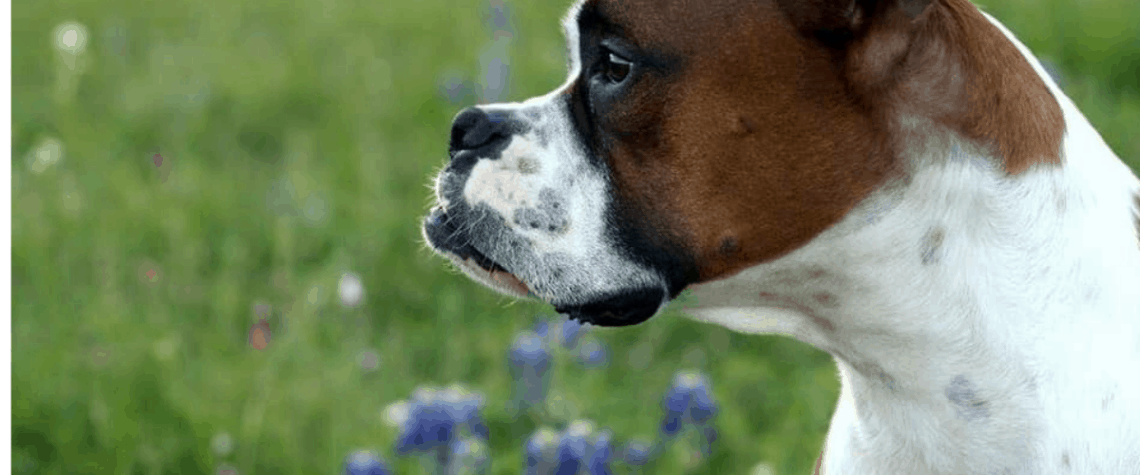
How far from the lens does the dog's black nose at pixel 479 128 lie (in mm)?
2266

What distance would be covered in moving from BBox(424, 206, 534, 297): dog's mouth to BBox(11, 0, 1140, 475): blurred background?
27.8 inches

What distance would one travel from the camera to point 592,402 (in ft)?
12.0

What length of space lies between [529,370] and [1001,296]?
158 cm

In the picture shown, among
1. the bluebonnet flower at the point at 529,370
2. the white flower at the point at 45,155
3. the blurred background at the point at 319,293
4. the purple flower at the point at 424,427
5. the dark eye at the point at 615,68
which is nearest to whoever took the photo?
the dark eye at the point at 615,68

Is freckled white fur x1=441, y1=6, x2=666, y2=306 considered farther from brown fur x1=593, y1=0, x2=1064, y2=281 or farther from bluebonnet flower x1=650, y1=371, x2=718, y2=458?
bluebonnet flower x1=650, y1=371, x2=718, y2=458

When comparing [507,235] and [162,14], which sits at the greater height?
[507,235]

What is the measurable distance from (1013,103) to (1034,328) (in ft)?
1.00

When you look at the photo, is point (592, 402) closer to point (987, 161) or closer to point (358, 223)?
point (358, 223)

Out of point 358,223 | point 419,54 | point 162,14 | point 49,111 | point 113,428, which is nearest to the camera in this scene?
point 113,428

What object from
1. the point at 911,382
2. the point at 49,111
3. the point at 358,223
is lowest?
the point at 49,111

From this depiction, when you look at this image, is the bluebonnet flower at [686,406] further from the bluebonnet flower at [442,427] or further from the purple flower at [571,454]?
the bluebonnet flower at [442,427]

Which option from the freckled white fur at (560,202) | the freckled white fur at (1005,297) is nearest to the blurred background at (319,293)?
the freckled white fur at (560,202)

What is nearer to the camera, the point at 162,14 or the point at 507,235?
the point at 507,235

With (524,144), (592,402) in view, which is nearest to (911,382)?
(524,144)
